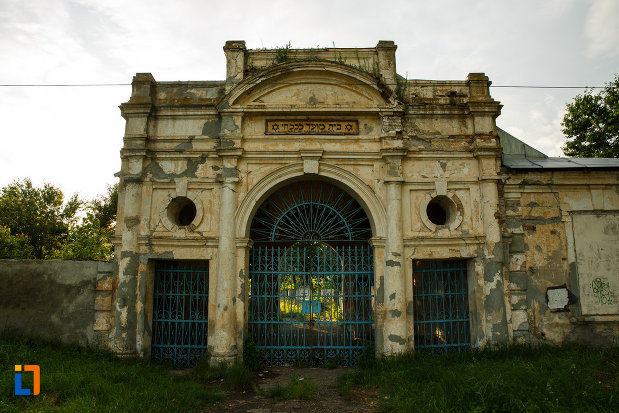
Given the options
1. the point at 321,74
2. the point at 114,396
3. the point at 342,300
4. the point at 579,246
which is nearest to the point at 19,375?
the point at 114,396

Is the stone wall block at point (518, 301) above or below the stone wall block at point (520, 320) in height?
above

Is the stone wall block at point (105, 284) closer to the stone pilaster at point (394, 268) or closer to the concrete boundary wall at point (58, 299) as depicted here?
the concrete boundary wall at point (58, 299)

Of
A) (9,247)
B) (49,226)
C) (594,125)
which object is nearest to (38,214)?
(49,226)

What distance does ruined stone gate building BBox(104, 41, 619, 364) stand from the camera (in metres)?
6.98

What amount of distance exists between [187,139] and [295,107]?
2.20 meters

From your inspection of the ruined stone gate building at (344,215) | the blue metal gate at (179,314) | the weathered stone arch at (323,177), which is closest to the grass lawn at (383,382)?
the blue metal gate at (179,314)

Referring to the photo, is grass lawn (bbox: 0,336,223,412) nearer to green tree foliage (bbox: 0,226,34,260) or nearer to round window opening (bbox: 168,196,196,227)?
round window opening (bbox: 168,196,196,227)

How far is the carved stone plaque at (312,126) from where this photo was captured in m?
7.50

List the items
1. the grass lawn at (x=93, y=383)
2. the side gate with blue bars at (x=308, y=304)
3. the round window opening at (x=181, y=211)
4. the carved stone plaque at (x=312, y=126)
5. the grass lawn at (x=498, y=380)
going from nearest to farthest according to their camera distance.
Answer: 1. the grass lawn at (x=498, y=380)
2. the grass lawn at (x=93, y=383)
3. the side gate with blue bars at (x=308, y=304)
4. the round window opening at (x=181, y=211)
5. the carved stone plaque at (x=312, y=126)

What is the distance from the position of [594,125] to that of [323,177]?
1215 centimetres

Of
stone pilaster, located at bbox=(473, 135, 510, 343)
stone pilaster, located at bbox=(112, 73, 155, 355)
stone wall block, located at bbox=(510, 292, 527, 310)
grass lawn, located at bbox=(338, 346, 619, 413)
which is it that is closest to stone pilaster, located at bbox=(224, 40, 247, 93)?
stone pilaster, located at bbox=(112, 73, 155, 355)

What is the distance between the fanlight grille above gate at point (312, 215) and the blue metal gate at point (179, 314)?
1506 millimetres

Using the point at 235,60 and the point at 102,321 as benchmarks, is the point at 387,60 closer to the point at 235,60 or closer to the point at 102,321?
the point at 235,60

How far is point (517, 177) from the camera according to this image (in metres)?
7.39
